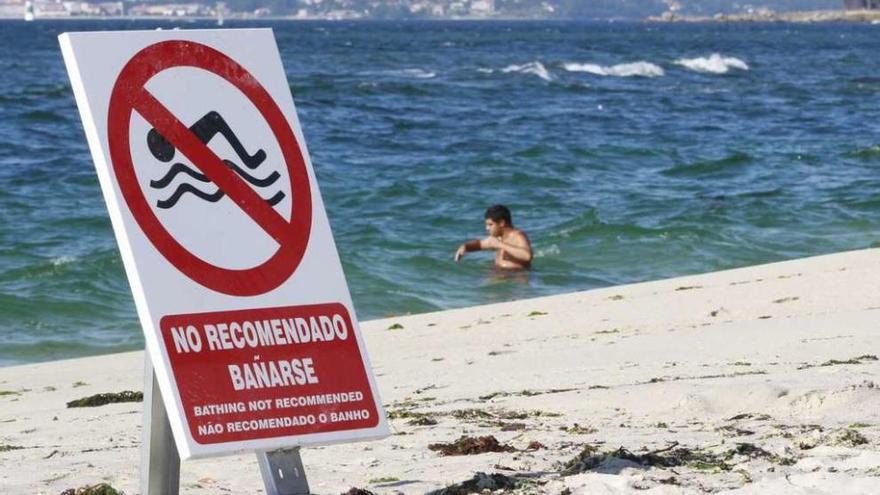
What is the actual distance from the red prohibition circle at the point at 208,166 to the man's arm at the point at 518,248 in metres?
9.59

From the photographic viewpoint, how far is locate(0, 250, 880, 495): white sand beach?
4.57 meters

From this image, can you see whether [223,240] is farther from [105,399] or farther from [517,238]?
[517,238]

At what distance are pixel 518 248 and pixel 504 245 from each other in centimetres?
16

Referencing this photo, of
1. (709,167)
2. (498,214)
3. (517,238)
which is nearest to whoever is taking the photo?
(517,238)

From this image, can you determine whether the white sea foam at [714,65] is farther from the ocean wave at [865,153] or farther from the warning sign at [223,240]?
the warning sign at [223,240]

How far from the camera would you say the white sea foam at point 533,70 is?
4635 cm

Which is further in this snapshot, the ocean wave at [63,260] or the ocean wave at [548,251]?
the ocean wave at [548,251]

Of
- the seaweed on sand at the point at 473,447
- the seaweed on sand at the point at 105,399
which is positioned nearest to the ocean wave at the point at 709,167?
the seaweed on sand at the point at 105,399

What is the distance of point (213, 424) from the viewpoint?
12.7 ft

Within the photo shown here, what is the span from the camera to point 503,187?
20312 mm

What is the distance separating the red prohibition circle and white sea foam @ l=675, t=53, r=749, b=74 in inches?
1924

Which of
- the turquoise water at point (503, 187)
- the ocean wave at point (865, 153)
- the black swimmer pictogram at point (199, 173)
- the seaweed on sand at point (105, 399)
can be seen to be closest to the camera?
the black swimmer pictogram at point (199, 173)

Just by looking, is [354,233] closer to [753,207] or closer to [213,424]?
[753,207]

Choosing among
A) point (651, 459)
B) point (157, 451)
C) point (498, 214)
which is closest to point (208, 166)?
point (157, 451)
